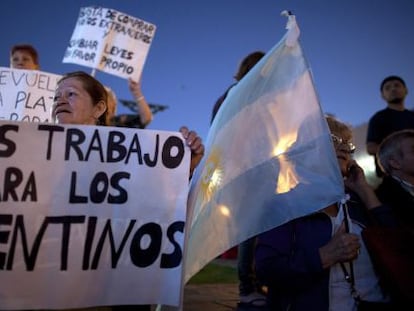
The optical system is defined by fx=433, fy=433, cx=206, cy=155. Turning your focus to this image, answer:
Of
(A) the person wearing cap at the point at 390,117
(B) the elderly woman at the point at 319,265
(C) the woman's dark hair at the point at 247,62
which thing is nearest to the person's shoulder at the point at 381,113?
(A) the person wearing cap at the point at 390,117

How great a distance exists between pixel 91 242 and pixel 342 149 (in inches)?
59.8

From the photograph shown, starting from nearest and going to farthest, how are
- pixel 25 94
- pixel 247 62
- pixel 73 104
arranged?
pixel 73 104 < pixel 25 94 < pixel 247 62

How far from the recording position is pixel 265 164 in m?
2.10

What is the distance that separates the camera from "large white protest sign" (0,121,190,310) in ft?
6.15

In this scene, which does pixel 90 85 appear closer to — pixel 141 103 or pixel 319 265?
pixel 319 265

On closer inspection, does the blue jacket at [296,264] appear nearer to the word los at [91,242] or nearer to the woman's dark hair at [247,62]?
the word los at [91,242]

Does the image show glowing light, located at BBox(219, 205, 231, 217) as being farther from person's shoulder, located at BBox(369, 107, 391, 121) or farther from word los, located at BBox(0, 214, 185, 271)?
person's shoulder, located at BBox(369, 107, 391, 121)

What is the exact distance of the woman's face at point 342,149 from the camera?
255 cm

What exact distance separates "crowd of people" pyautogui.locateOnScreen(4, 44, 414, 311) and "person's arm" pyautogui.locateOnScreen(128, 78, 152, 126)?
1820 mm

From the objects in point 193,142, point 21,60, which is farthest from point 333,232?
point 21,60

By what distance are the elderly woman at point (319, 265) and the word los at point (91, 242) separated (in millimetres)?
521

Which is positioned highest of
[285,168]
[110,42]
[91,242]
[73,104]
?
[110,42]

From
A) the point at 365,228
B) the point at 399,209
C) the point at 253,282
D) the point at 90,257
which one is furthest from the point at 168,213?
the point at 253,282

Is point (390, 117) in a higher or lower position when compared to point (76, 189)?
higher
